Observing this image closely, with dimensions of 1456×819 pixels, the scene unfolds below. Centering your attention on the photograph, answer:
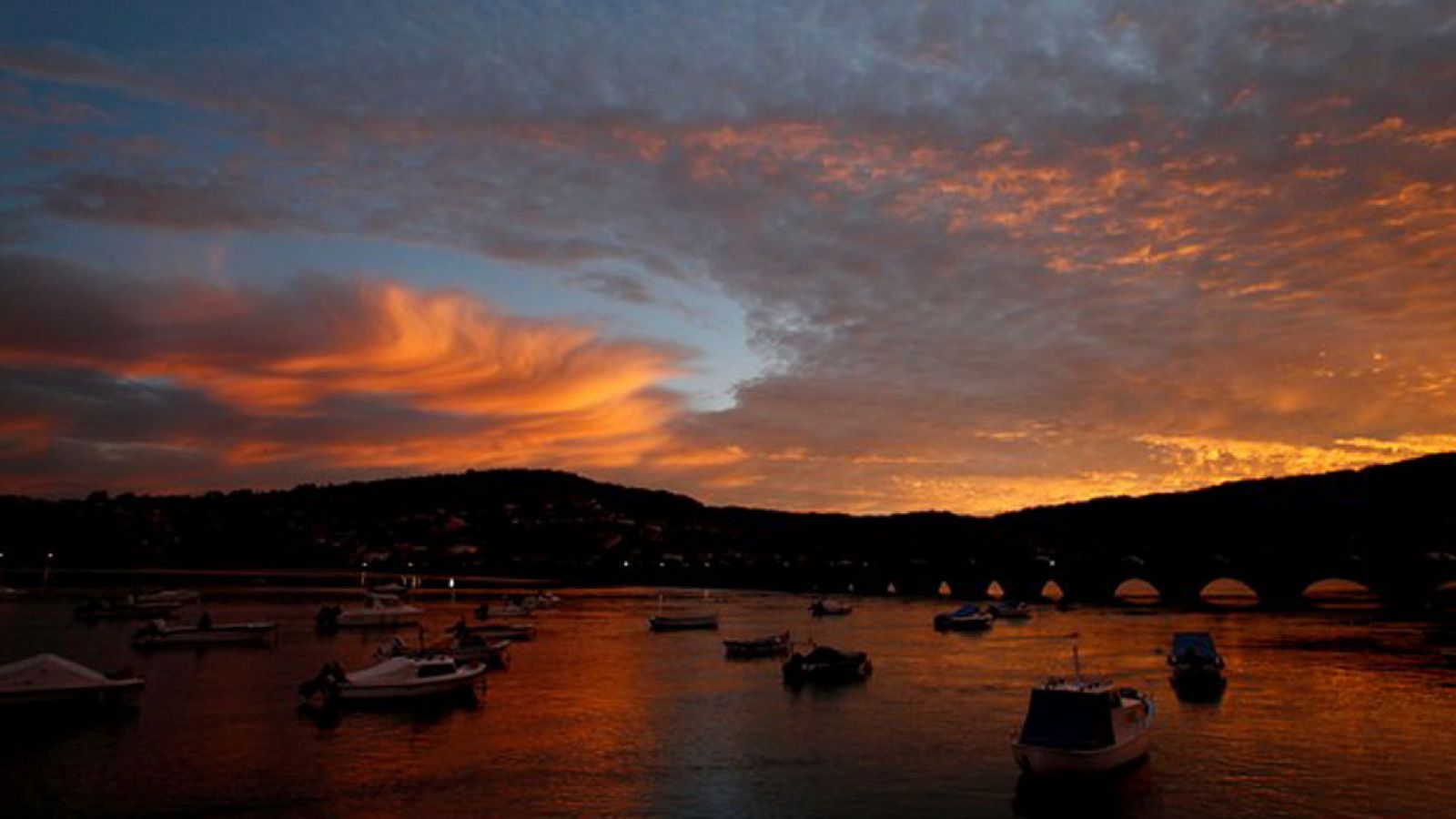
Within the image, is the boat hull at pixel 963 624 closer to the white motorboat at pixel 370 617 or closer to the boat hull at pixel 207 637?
the white motorboat at pixel 370 617

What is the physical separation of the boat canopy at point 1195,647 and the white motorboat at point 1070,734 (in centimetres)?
3487

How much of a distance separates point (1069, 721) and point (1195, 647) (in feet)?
128

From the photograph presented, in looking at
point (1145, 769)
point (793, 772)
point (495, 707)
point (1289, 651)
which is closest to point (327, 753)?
point (495, 707)

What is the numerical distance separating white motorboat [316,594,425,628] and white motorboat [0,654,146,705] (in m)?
62.4

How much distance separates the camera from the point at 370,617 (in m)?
122

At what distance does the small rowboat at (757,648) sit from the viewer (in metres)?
→ 94.7

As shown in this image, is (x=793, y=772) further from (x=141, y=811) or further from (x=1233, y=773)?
(x=141, y=811)

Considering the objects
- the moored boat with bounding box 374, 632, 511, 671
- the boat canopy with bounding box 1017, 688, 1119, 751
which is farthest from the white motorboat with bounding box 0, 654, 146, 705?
the boat canopy with bounding box 1017, 688, 1119, 751

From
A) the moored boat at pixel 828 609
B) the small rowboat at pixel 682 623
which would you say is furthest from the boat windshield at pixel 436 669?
the moored boat at pixel 828 609

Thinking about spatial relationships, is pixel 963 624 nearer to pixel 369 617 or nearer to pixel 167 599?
pixel 369 617

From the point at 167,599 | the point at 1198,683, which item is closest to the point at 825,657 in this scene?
the point at 1198,683

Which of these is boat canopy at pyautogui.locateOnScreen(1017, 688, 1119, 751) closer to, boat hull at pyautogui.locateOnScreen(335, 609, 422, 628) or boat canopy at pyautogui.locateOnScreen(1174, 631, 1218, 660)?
boat canopy at pyautogui.locateOnScreen(1174, 631, 1218, 660)

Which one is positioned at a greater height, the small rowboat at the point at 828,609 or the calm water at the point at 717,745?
the small rowboat at the point at 828,609

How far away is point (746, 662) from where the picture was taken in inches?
3548
